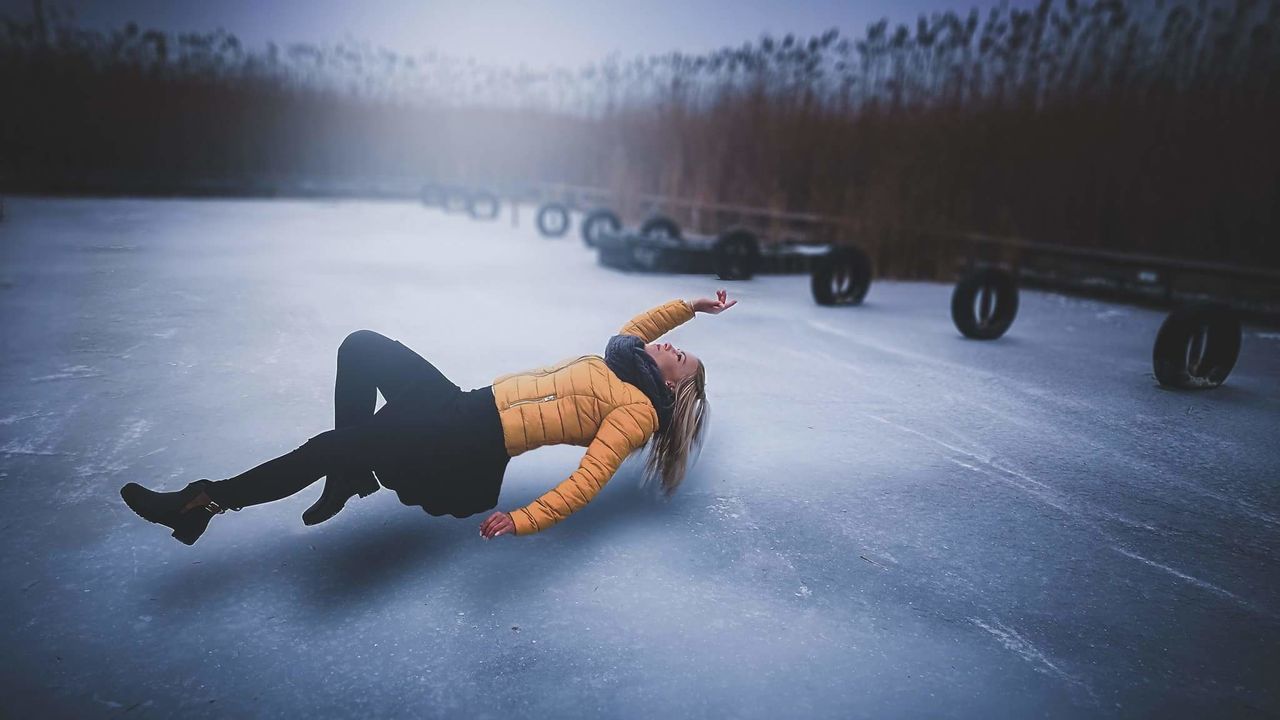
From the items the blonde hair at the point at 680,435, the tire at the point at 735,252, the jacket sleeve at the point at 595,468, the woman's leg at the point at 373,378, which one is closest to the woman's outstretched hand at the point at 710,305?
the blonde hair at the point at 680,435

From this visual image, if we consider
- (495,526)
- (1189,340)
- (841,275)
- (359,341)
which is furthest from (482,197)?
(495,526)

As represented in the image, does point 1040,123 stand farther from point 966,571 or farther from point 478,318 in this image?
point 966,571

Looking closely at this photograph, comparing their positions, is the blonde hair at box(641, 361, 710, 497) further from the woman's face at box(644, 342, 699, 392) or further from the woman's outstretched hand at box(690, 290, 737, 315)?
the woman's outstretched hand at box(690, 290, 737, 315)

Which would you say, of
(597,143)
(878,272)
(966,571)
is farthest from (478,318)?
(597,143)

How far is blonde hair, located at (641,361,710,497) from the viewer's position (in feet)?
8.13

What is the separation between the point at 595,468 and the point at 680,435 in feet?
1.51

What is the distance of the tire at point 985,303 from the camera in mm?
5707

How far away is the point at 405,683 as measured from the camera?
173 centimetres

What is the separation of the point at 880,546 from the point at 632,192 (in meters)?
11.8

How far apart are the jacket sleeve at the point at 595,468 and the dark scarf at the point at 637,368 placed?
0.06 meters

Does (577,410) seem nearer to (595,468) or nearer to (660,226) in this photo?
(595,468)

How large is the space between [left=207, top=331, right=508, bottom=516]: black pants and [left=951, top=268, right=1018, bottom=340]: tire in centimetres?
442

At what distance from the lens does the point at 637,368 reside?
2.35 metres

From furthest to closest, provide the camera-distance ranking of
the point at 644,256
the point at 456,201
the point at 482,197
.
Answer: the point at 456,201 < the point at 482,197 < the point at 644,256
